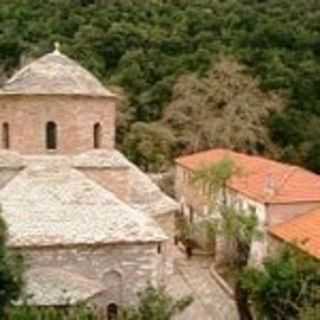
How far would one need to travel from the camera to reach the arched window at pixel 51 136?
969 inches

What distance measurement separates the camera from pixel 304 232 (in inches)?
1048

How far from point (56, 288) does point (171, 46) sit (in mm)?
33709

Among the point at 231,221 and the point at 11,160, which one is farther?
the point at 231,221

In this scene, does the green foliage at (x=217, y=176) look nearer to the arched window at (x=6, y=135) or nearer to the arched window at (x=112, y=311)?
the arched window at (x=6, y=135)

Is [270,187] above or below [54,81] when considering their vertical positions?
below

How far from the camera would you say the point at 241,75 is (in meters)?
49.7

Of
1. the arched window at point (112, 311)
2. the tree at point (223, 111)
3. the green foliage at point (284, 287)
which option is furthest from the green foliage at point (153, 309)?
the tree at point (223, 111)

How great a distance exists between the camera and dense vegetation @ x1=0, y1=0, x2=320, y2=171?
49.3 metres

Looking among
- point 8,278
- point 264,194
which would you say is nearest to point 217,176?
point 264,194

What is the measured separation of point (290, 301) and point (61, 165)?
6982mm

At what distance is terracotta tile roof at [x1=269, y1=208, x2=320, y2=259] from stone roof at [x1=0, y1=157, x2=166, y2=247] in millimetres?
4272

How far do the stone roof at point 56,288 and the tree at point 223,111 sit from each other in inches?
1078

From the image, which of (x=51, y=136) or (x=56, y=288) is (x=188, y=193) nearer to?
(x=51, y=136)

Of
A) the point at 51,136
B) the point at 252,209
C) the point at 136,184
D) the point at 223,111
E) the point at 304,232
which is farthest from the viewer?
the point at 223,111
